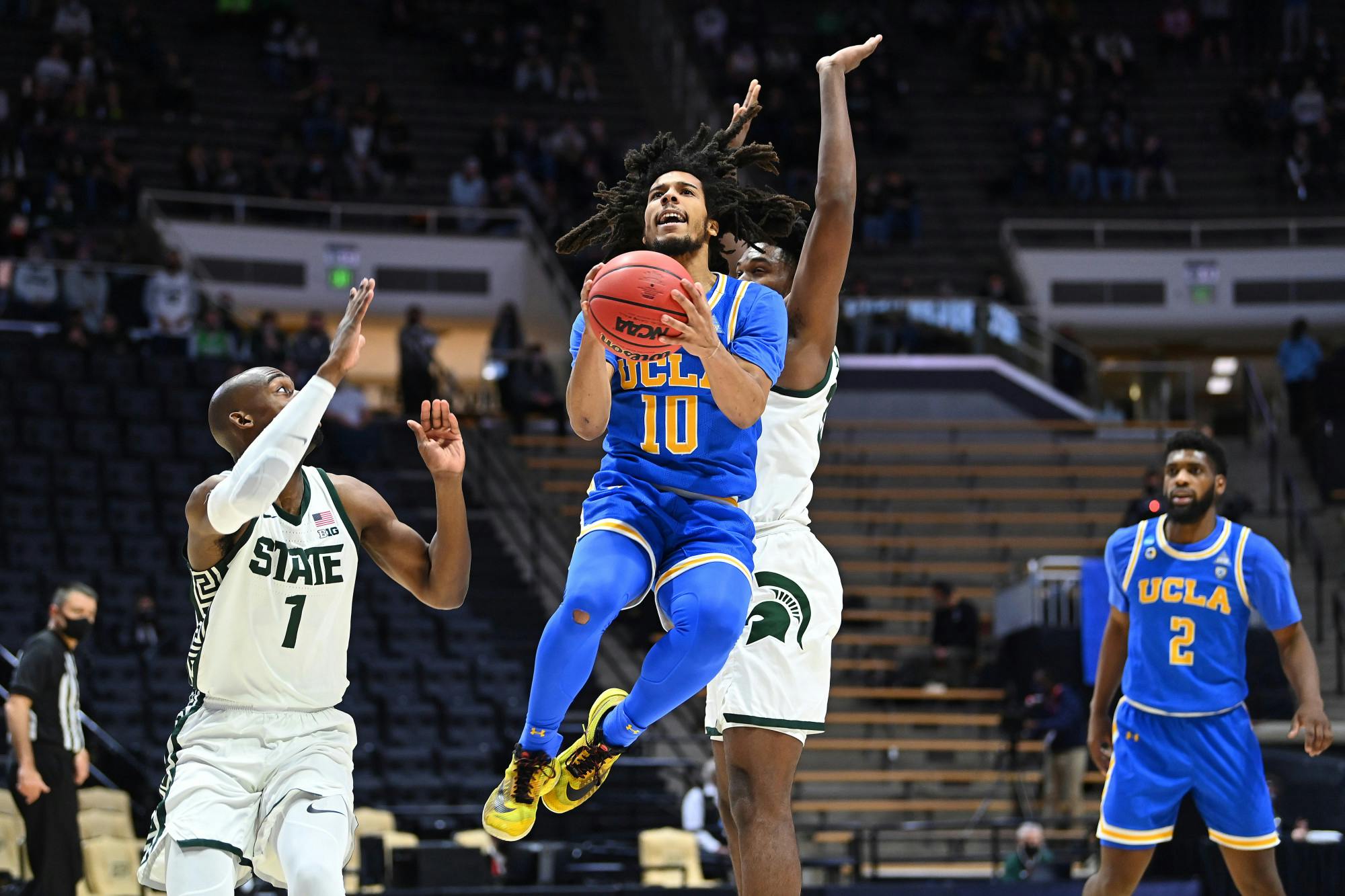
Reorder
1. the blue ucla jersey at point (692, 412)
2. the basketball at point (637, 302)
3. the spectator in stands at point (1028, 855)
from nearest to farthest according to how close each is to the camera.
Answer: the basketball at point (637, 302)
the blue ucla jersey at point (692, 412)
the spectator in stands at point (1028, 855)

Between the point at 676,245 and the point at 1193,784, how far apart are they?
329cm

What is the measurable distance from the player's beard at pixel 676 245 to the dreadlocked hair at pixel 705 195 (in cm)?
19

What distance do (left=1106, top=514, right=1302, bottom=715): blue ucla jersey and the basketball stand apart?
10.2ft

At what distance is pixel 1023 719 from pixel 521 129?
40.9 ft

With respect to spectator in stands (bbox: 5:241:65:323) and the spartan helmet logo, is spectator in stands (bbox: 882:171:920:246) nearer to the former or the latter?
spectator in stands (bbox: 5:241:65:323)

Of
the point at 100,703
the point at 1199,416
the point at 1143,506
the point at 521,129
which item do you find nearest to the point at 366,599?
the point at 100,703

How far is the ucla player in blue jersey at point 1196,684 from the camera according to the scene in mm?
6836

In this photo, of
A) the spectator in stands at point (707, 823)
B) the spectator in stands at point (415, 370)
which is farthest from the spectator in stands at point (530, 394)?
the spectator in stands at point (707, 823)

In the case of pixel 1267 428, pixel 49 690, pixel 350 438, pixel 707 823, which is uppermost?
pixel 1267 428

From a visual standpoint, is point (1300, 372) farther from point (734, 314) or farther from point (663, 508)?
point (663, 508)

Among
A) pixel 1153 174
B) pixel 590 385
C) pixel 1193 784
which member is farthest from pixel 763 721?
pixel 1153 174

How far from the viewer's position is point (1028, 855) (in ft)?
40.9

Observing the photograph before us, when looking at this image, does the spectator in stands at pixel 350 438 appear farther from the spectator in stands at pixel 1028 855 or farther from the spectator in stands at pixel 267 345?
the spectator in stands at pixel 1028 855

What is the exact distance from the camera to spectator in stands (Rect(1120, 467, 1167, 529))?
13.9 m
